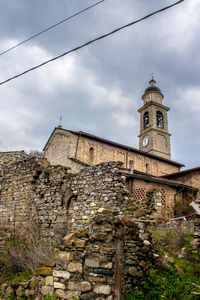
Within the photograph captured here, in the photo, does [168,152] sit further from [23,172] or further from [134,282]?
[134,282]

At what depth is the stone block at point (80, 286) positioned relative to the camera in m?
3.83

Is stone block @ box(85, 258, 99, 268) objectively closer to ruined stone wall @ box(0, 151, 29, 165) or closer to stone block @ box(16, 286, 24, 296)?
stone block @ box(16, 286, 24, 296)

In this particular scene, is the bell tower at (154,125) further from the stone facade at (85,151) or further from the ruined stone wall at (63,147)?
the ruined stone wall at (63,147)

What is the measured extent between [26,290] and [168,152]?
3015 centimetres

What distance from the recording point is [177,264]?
5457 mm

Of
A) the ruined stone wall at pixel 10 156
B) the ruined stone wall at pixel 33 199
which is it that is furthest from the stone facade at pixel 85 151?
the ruined stone wall at pixel 33 199

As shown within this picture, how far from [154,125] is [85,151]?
1662 cm

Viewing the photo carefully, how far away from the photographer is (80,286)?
3879 millimetres

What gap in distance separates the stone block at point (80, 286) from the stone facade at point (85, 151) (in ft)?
39.5

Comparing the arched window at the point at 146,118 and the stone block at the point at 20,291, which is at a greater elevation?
the arched window at the point at 146,118

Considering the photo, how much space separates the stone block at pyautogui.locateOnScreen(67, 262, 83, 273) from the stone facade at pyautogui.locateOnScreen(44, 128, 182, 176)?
467 inches

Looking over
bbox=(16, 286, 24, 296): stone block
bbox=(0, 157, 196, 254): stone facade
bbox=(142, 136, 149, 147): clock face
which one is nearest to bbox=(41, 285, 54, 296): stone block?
bbox=(16, 286, 24, 296): stone block

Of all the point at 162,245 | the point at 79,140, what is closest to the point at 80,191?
the point at 162,245

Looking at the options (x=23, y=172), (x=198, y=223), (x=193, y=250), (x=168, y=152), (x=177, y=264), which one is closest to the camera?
(x=177, y=264)
